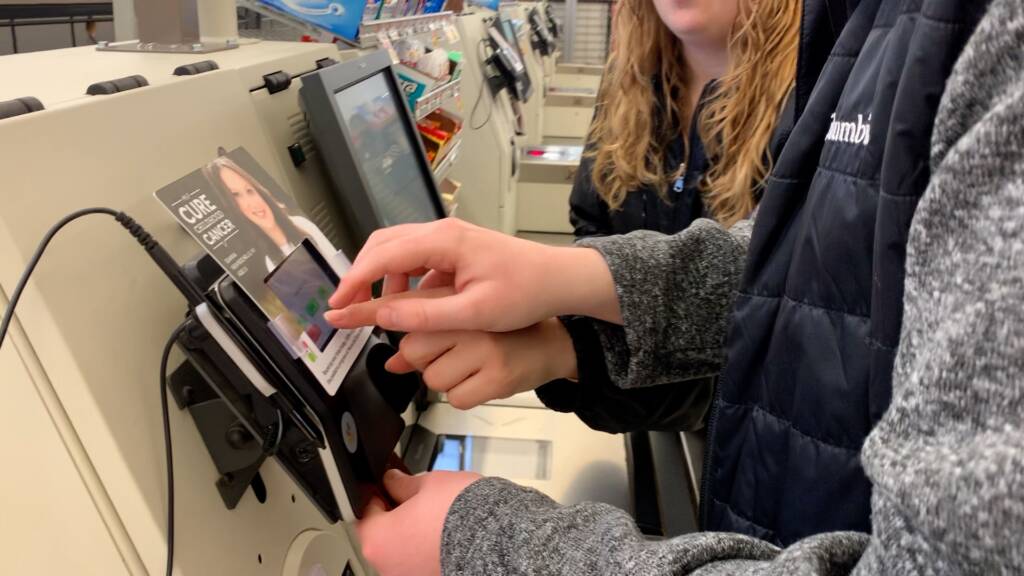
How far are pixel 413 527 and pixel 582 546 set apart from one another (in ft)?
0.52

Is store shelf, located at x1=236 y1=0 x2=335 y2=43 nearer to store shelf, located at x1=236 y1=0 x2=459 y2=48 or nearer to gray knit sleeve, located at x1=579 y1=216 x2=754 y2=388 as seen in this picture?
store shelf, located at x1=236 y1=0 x2=459 y2=48

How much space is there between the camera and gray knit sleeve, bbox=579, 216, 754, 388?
0.69 metres

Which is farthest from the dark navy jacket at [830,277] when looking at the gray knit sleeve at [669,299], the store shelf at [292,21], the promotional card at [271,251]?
the store shelf at [292,21]

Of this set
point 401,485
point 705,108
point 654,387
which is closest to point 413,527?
point 401,485

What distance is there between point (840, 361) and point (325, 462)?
0.39 m

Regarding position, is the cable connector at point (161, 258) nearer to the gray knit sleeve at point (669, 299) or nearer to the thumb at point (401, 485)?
the thumb at point (401, 485)

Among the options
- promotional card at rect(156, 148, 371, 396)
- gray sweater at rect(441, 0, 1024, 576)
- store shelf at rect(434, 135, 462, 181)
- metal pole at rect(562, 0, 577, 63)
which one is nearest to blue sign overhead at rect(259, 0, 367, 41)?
store shelf at rect(434, 135, 462, 181)

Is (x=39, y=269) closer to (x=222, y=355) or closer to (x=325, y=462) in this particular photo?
(x=222, y=355)

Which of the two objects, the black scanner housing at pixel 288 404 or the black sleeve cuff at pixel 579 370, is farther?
the black sleeve cuff at pixel 579 370

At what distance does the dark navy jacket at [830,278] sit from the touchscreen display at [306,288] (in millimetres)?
347

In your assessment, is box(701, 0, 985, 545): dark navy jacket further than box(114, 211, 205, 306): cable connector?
No

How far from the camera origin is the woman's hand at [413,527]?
53cm

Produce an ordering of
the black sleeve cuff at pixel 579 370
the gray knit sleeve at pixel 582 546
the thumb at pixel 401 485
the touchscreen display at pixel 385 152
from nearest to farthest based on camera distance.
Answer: the gray knit sleeve at pixel 582 546 → the thumb at pixel 401 485 → the black sleeve cuff at pixel 579 370 → the touchscreen display at pixel 385 152

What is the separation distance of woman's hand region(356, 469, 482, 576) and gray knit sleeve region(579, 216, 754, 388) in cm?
23
